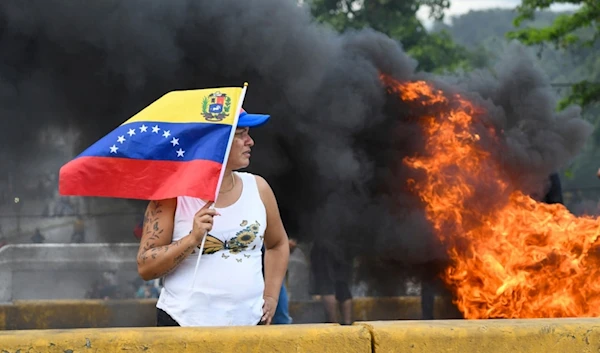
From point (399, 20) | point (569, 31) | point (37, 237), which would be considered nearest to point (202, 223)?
point (37, 237)

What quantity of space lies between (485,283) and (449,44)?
18191mm

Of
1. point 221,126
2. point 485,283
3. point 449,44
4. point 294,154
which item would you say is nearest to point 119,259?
point 294,154

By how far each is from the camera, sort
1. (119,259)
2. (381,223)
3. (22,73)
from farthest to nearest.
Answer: (119,259) → (381,223) → (22,73)

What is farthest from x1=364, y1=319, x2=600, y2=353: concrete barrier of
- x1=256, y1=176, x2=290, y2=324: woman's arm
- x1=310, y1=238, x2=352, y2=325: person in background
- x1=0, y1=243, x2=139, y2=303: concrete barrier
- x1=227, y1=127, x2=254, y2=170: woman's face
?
x1=0, y1=243, x2=139, y2=303: concrete barrier

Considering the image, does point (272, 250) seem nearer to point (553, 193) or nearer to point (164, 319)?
point (164, 319)

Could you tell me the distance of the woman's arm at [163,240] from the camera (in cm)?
365

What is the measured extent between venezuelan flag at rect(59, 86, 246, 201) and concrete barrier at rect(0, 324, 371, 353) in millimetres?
702

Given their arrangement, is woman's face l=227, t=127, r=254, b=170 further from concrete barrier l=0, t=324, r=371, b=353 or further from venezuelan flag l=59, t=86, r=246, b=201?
concrete barrier l=0, t=324, r=371, b=353

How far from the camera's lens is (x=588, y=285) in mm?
6648

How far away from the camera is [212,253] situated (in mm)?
3768

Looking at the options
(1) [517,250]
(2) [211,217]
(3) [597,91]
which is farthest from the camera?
(3) [597,91]

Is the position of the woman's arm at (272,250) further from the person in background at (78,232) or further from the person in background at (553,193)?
the person in background at (78,232)

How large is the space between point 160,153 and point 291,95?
15.3 feet

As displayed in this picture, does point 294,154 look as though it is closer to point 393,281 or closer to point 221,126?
point 393,281
